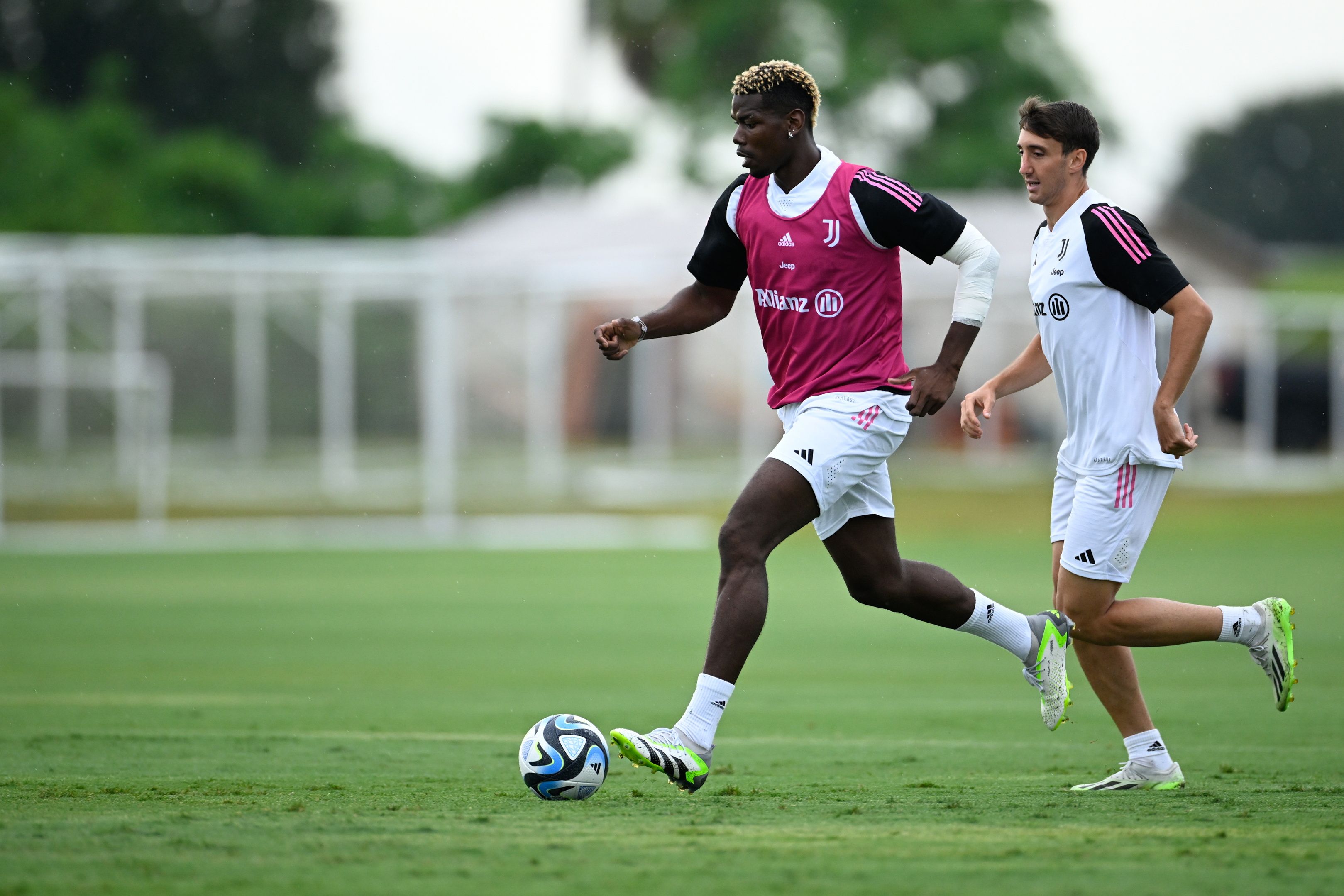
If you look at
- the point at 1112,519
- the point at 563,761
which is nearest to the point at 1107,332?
the point at 1112,519

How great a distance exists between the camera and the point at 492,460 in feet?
102

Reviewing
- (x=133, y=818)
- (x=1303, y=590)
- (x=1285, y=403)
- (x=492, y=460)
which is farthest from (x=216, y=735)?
(x=1285, y=403)

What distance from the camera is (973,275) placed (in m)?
5.92

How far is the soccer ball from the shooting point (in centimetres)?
539

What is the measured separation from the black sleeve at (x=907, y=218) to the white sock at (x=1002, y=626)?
1302mm

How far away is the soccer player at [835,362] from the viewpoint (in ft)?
18.8

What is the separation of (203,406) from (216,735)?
2460 cm

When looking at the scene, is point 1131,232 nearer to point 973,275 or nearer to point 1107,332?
point 1107,332

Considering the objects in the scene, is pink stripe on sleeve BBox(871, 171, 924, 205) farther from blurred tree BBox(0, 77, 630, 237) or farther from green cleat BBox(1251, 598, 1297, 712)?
blurred tree BBox(0, 77, 630, 237)

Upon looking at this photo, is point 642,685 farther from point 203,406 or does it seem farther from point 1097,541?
point 203,406

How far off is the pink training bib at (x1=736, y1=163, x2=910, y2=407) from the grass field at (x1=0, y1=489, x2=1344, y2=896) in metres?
1.49

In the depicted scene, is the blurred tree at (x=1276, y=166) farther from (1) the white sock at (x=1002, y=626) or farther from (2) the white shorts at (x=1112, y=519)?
(2) the white shorts at (x=1112, y=519)

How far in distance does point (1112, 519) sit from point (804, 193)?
160cm

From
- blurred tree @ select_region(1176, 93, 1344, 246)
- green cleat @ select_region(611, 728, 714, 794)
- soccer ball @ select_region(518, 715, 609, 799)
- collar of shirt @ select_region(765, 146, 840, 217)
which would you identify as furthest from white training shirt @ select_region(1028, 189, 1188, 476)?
blurred tree @ select_region(1176, 93, 1344, 246)
